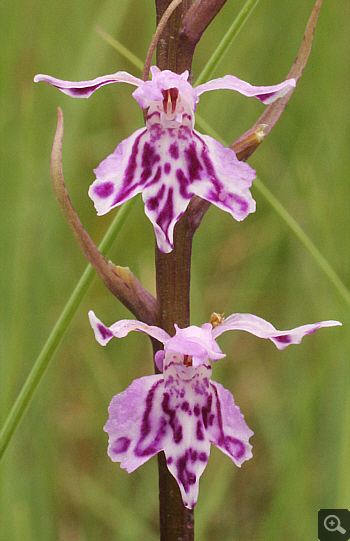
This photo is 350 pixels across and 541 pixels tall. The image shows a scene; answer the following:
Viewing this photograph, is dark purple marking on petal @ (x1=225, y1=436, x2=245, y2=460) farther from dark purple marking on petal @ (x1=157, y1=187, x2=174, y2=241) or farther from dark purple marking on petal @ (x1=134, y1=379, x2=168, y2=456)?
dark purple marking on petal @ (x1=157, y1=187, x2=174, y2=241)

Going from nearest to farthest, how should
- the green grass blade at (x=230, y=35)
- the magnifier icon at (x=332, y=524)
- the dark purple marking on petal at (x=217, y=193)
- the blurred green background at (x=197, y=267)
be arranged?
the dark purple marking on petal at (x=217, y=193)
the green grass blade at (x=230, y=35)
the magnifier icon at (x=332, y=524)
the blurred green background at (x=197, y=267)

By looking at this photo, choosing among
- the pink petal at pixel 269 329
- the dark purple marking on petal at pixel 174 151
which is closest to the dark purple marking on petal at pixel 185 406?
the pink petal at pixel 269 329

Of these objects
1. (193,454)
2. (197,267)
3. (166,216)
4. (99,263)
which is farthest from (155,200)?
(197,267)

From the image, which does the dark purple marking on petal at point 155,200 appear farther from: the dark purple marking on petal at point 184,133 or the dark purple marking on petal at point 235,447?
the dark purple marking on petal at point 235,447

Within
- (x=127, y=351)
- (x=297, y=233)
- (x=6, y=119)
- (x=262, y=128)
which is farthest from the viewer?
(x=127, y=351)

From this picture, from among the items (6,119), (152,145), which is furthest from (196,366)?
(6,119)

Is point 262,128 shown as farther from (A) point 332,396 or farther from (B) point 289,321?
(B) point 289,321
